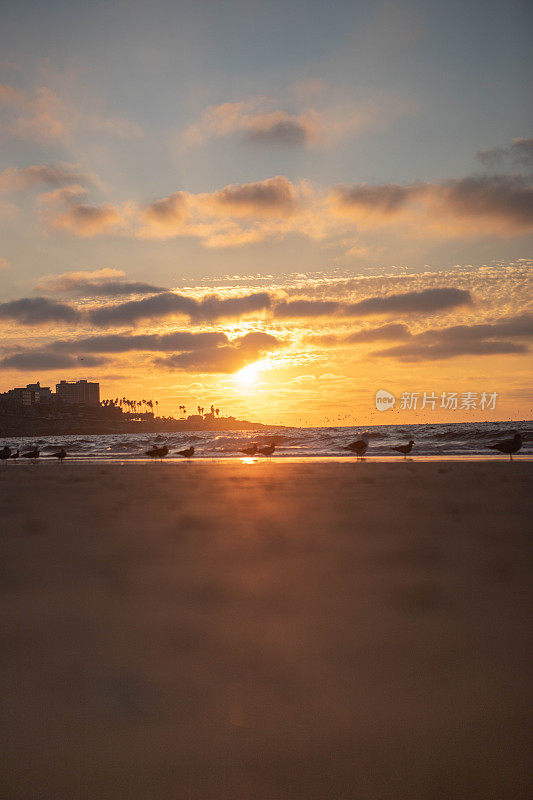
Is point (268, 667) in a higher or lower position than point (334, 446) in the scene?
higher

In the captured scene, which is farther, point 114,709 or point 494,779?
point 114,709

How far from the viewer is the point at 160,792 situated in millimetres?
1807

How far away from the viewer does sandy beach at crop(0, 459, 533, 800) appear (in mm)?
1900

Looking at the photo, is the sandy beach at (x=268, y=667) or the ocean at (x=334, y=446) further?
the ocean at (x=334, y=446)

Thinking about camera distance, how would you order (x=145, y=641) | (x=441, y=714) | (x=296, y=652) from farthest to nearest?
(x=145, y=641)
(x=296, y=652)
(x=441, y=714)

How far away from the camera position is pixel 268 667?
106 inches

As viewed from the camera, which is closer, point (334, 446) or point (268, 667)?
point (268, 667)

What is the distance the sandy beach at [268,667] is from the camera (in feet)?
6.23

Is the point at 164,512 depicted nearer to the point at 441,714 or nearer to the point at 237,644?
the point at 237,644

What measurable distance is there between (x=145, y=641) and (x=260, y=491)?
8.47 meters

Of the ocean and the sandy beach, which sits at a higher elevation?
the sandy beach

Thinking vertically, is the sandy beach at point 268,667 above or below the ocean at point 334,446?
above

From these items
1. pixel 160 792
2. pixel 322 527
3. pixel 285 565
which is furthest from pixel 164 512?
pixel 160 792

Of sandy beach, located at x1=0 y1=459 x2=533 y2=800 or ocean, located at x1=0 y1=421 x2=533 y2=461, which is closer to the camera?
sandy beach, located at x1=0 y1=459 x2=533 y2=800
